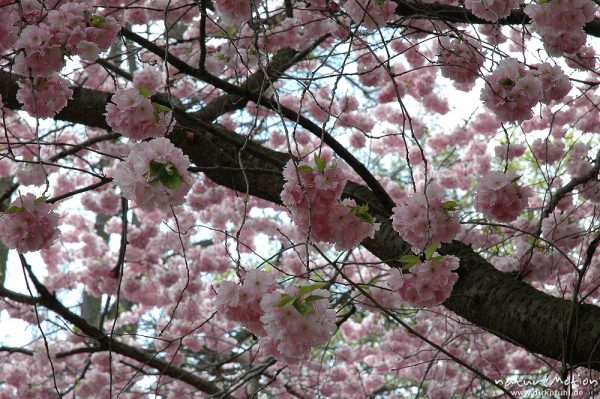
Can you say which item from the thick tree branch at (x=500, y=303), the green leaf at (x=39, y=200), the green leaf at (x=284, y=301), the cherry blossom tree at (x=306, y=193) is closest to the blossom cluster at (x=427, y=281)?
A: the cherry blossom tree at (x=306, y=193)

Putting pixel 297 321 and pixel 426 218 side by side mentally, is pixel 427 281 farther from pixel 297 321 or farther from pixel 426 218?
pixel 297 321

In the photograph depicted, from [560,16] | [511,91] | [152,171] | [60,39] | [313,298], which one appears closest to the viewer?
[313,298]

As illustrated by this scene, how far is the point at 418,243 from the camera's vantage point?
1.49 m

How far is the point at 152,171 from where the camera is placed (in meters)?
1.28

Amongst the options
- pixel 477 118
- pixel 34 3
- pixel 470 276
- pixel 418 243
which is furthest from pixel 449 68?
pixel 477 118

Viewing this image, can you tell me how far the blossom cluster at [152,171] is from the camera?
1.28 metres

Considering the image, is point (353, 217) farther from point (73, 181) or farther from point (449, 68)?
point (73, 181)

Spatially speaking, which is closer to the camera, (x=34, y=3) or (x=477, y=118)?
(x=34, y=3)

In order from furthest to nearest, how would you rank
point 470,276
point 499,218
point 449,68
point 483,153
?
point 483,153 < point 449,68 < point 470,276 < point 499,218

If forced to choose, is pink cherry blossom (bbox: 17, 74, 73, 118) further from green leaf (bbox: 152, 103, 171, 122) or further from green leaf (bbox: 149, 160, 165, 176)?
green leaf (bbox: 149, 160, 165, 176)

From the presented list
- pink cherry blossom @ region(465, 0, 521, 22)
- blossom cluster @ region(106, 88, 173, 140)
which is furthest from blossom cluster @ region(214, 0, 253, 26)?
pink cherry blossom @ region(465, 0, 521, 22)

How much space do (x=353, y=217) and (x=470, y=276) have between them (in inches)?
28.5

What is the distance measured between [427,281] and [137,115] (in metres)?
0.73

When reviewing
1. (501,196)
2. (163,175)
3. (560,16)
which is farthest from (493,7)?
(163,175)
